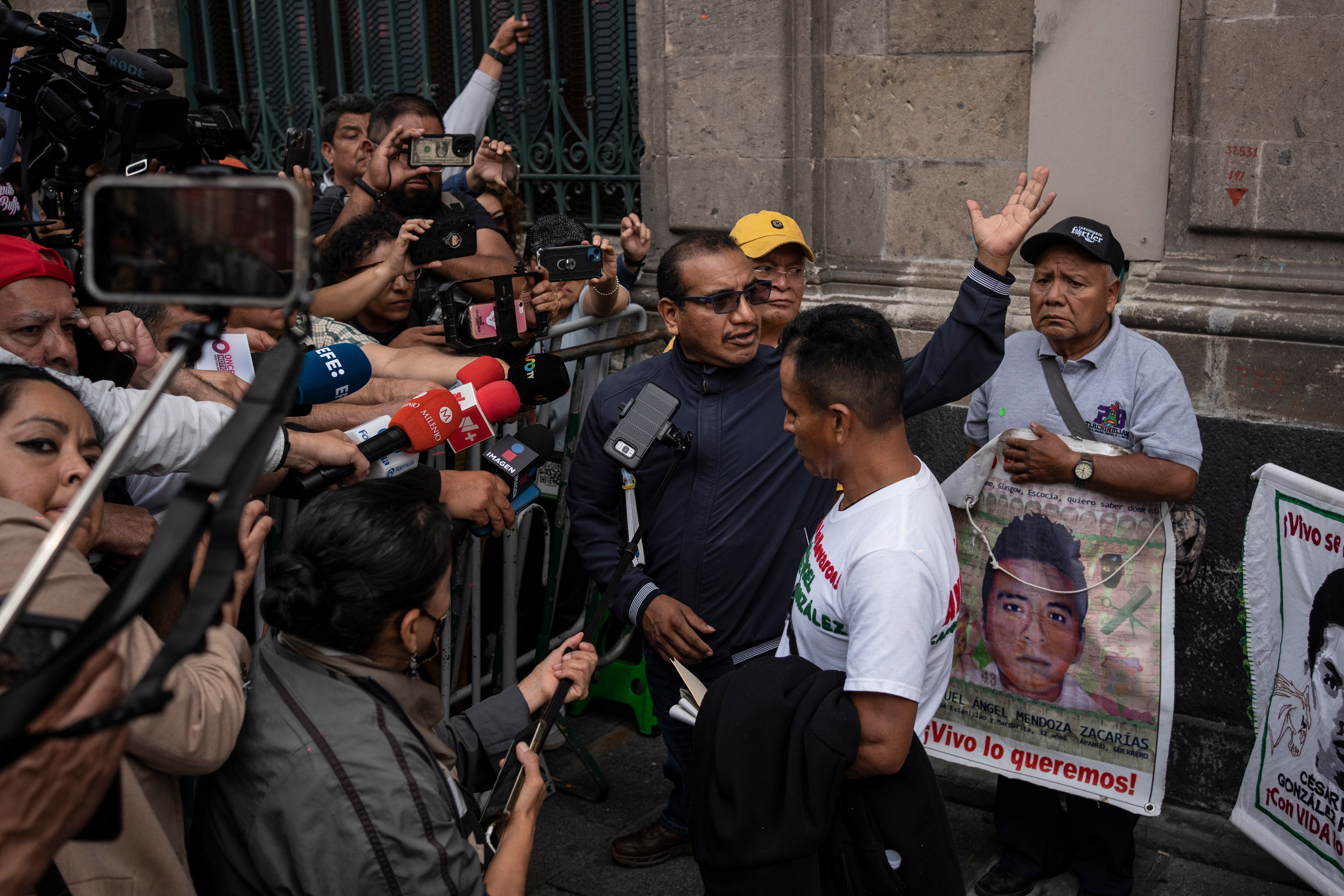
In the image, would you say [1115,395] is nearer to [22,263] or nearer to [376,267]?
[376,267]

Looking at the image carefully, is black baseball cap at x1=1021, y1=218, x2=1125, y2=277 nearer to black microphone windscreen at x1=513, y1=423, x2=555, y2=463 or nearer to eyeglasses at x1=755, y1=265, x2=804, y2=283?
eyeglasses at x1=755, y1=265, x2=804, y2=283

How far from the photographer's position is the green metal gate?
19.7 feet

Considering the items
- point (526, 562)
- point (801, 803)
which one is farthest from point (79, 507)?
point (526, 562)

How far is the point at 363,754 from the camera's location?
193 centimetres

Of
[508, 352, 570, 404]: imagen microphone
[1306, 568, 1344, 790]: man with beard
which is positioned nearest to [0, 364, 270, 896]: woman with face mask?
[508, 352, 570, 404]: imagen microphone

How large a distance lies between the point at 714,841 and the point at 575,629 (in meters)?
2.46

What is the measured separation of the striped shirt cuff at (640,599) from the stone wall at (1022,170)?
1.90 metres

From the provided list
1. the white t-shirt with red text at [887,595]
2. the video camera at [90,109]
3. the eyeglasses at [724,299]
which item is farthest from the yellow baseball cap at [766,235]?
the video camera at [90,109]

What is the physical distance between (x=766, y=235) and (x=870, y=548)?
6.42ft

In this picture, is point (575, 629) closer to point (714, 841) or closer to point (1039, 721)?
point (1039, 721)

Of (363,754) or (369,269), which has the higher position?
(369,269)

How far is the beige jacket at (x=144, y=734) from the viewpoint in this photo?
5.60 ft

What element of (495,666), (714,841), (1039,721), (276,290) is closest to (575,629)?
(495,666)

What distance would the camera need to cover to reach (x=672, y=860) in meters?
3.83
